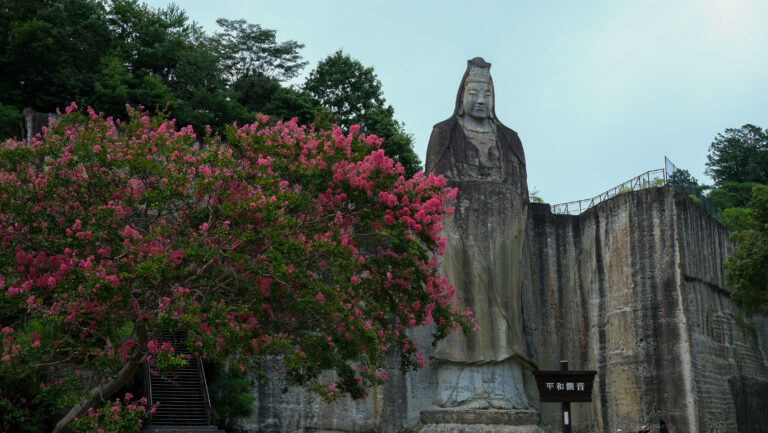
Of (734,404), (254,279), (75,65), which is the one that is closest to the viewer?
(254,279)

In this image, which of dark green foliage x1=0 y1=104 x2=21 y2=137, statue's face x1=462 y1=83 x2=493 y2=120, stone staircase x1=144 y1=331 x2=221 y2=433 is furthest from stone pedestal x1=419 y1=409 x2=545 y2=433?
dark green foliage x1=0 y1=104 x2=21 y2=137

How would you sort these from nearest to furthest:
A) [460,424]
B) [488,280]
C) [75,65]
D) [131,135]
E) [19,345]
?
[19,345]
[131,135]
[460,424]
[488,280]
[75,65]

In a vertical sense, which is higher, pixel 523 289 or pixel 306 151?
pixel 306 151

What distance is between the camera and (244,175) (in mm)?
11117

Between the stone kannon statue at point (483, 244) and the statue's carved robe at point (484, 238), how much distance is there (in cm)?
2

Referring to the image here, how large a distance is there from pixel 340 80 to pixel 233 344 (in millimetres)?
15207

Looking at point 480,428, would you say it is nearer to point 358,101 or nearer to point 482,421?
point 482,421

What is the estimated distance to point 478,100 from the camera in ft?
54.5

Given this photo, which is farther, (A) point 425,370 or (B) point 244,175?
(A) point 425,370

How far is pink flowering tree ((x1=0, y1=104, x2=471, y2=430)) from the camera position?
10262 millimetres

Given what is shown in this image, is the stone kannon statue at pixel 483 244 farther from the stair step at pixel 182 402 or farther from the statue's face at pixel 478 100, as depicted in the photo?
the stair step at pixel 182 402

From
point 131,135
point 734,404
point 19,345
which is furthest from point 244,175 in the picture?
point 734,404

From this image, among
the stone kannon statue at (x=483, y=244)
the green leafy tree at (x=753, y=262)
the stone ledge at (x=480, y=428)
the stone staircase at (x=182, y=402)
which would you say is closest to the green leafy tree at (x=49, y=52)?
the stone staircase at (x=182, y=402)

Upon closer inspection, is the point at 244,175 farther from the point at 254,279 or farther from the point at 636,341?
the point at 636,341
